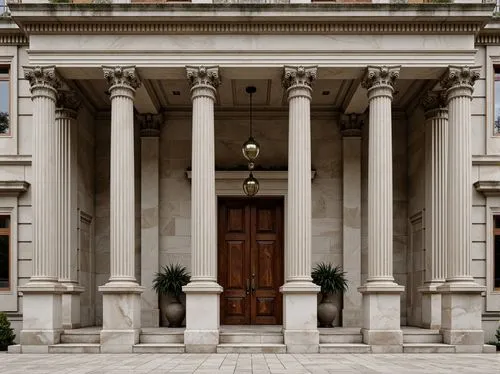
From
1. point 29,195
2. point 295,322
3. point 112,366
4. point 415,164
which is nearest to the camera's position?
point 112,366

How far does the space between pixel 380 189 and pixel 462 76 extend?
370 cm

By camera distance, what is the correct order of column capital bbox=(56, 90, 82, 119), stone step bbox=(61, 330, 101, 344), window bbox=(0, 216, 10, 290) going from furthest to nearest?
window bbox=(0, 216, 10, 290)
column capital bbox=(56, 90, 82, 119)
stone step bbox=(61, 330, 101, 344)

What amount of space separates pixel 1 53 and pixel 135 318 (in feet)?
30.0

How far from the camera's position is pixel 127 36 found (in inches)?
703

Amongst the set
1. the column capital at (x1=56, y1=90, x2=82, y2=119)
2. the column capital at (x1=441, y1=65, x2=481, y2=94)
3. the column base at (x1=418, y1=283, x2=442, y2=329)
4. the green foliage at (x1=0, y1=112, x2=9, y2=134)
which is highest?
the column capital at (x1=441, y1=65, x2=481, y2=94)

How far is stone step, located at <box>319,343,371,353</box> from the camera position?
17.0 metres

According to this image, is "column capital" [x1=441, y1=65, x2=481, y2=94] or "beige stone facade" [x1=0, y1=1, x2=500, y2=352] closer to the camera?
"beige stone facade" [x1=0, y1=1, x2=500, y2=352]

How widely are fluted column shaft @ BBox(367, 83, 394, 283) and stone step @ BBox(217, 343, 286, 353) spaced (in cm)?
295

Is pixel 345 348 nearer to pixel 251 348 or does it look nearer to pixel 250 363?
pixel 251 348

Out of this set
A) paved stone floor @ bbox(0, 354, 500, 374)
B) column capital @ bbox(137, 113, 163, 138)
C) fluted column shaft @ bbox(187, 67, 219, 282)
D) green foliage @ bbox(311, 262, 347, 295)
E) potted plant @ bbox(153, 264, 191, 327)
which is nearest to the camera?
paved stone floor @ bbox(0, 354, 500, 374)

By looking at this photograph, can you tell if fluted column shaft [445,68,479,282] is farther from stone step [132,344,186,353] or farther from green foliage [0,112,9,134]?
green foliage [0,112,9,134]

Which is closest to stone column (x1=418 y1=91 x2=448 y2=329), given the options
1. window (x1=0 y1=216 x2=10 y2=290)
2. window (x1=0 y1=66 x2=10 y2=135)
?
window (x1=0 y1=216 x2=10 y2=290)

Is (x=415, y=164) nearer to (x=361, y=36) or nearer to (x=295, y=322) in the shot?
(x=361, y=36)

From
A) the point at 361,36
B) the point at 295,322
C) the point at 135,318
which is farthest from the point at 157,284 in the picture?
the point at 361,36
